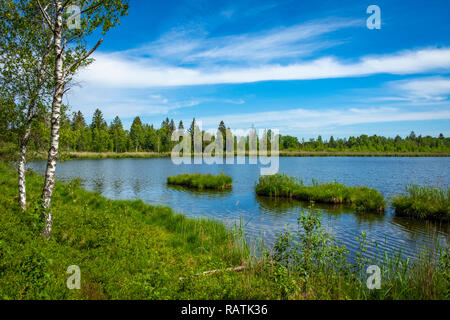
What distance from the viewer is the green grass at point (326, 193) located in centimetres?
2153

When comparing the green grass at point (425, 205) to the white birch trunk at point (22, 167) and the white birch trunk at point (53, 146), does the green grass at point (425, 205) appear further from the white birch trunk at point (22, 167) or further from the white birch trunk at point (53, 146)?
the white birch trunk at point (22, 167)

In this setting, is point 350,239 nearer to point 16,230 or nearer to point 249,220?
point 249,220

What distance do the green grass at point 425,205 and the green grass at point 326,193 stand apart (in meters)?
1.43

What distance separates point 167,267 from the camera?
818 cm

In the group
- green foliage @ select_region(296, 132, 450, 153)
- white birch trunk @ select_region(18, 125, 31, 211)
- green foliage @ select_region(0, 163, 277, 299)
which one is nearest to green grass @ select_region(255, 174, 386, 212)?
green foliage @ select_region(0, 163, 277, 299)

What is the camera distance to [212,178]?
3581 cm

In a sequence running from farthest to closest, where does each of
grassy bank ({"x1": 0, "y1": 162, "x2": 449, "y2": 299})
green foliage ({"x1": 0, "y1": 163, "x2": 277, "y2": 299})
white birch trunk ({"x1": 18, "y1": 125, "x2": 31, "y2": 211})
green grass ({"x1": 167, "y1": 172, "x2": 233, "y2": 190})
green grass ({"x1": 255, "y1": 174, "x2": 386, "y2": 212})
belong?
green grass ({"x1": 167, "y1": 172, "x2": 233, "y2": 190}), green grass ({"x1": 255, "y1": 174, "x2": 386, "y2": 212}), white birch trunk ({"x1": 18, "y1": 125, "x2": 31, "y2": 211}), grassy bank ({"x1": 0, "y1": 162, "x2": 449, "y2": 299}), green foliage ({"x1": 0, "y1": 163, "x2": 277, "y2": 299})

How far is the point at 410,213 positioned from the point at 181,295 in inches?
766

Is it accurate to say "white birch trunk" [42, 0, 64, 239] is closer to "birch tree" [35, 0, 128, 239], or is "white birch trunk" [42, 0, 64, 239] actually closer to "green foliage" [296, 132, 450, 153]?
"birch tree" [35, 0, 128, 239]

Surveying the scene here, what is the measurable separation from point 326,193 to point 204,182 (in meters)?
15.9

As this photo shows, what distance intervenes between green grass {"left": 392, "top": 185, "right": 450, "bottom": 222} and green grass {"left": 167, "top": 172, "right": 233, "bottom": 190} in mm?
19238

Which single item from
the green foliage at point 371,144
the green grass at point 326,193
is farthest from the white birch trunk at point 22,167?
the green foliage at point 371,144

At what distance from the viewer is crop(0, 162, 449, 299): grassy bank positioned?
5973mm
